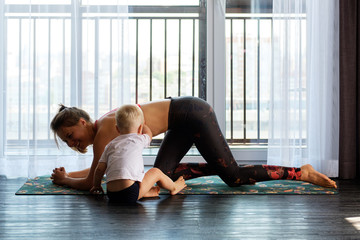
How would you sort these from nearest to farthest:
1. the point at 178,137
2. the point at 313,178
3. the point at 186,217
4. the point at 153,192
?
the point at 186,217
the point at 153,192
the point at 178,137
the point at 313,178

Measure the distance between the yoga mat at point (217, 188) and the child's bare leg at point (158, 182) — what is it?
61 millimetres

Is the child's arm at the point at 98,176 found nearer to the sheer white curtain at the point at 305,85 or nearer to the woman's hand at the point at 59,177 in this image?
the woman's hand at the point at 59,177

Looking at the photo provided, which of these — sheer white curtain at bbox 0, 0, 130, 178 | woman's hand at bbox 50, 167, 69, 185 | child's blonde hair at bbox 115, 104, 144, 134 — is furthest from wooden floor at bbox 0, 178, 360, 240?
sheer white curtain at bbox 0, 0, 130, 178

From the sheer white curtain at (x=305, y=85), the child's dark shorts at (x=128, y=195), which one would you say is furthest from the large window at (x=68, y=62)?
the child's dark shorts at (x=128, y=195)

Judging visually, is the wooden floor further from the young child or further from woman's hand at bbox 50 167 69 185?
woman's hand at bbox 50 167 69 185

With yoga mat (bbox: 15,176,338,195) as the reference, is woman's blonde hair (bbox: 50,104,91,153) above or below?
above

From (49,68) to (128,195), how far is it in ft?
5.13

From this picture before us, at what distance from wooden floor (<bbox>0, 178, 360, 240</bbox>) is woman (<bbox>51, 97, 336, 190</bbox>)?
0.17 meters

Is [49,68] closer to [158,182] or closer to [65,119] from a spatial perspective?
[65,119]

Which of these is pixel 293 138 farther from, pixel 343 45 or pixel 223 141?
pixel 223 141

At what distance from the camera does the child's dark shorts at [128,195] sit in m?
2.44

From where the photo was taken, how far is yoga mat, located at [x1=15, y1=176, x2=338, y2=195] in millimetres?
2809

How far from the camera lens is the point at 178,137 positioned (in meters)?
2.79

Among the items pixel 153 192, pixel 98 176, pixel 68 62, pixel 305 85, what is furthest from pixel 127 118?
pixel 305 85
